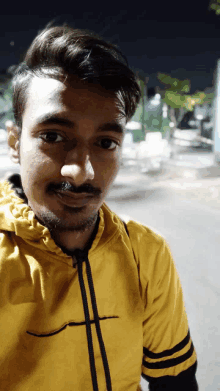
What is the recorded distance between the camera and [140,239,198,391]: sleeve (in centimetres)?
110

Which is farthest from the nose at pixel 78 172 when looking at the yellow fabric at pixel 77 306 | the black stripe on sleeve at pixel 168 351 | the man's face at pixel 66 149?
the black stripe on sleeve at pixel 168 351

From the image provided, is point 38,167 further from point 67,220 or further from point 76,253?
point 76,253

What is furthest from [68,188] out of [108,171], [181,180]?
[181,180]

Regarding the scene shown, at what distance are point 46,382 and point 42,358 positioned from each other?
86 millimetres

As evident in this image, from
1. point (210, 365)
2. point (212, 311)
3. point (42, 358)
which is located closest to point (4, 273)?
point (42, 358)

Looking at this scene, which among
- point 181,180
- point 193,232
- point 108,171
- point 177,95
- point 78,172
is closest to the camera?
point 78,172

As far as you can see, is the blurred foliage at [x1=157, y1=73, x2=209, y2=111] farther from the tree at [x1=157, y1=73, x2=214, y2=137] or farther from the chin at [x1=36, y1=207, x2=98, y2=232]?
the chin at [x1=36, y1=207, x2=98, y2=232]

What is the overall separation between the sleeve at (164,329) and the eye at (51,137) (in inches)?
20.8

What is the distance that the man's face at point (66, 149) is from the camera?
35.2 inches

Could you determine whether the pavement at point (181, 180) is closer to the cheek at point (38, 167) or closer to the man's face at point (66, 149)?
the man's face at point (66, 149)

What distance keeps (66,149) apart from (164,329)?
2.51ft

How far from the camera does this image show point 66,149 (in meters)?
0.91

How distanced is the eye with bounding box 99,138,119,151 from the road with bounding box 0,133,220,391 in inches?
14.6

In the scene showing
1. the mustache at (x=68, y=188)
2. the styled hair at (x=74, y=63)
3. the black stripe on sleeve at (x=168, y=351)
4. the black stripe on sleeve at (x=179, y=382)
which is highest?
the styled hair at (x=74, y=63)
